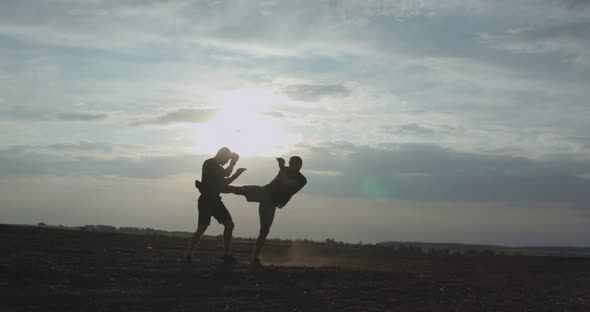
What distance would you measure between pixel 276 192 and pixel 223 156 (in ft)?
4.73

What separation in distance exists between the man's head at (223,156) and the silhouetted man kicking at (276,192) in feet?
2.12

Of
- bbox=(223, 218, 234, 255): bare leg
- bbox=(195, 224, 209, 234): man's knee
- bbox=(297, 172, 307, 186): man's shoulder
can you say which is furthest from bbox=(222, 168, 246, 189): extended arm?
bbox=(297, 172, 307, 186): man's shoulder

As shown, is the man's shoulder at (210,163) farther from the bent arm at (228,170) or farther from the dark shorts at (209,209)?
the dark shorts at (209,209)

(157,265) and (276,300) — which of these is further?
(157,265)

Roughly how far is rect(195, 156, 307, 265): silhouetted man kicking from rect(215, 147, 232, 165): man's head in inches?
25.5

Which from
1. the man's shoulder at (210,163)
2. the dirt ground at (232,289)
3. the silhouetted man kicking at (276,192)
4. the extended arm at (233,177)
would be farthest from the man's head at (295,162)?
the dirt ground at (232,289)

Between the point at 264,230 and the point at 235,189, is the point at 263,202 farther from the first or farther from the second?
the point at 235,189

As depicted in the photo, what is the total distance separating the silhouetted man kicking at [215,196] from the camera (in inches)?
600

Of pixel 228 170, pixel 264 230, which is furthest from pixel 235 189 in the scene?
pixel 264 230

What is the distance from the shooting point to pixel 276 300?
9859 mm

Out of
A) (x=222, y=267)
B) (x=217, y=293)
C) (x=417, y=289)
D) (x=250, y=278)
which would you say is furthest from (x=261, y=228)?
(x=217, y=293)

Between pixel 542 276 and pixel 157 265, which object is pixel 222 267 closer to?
pixel 157 265

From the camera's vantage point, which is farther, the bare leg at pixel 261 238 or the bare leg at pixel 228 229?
the bare leg at pixel 228 229

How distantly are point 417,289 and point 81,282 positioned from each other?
569cm
